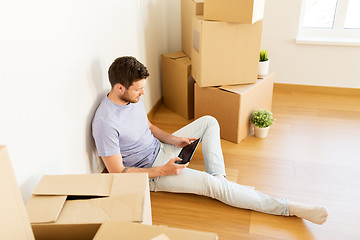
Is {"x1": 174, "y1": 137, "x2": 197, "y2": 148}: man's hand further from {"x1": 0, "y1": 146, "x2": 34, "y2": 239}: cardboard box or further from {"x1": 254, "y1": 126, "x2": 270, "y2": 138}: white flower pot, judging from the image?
{"x1": 0, "y1": 146, "x2": 34, "y2": 239}: cardboard box

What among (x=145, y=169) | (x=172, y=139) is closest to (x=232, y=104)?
(x=172, y=139)

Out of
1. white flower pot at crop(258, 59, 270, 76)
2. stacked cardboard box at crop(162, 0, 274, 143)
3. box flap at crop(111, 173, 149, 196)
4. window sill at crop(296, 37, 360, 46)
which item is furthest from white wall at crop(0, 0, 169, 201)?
window sill at crop(296, 37, 360, 46)

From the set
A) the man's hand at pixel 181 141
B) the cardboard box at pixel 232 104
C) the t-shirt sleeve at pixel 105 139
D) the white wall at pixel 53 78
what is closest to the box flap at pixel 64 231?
the white wall at pixel 53 78

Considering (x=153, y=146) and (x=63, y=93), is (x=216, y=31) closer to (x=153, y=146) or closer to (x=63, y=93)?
(x=153, y=146)

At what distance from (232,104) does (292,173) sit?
595mm

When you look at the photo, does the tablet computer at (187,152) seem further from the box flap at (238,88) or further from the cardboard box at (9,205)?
the cardboard box at (9,205)

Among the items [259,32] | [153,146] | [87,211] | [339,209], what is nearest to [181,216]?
[153,146]

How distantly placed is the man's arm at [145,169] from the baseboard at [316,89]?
1893 millimetres

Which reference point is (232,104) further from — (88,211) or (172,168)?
(88,211)

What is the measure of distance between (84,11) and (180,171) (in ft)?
3.01

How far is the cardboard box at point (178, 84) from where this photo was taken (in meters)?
2.54

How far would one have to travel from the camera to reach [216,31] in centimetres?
208

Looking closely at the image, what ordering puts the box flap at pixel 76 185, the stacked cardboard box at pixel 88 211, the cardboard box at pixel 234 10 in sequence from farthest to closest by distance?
the cardboard box at pixel 234 10, the box flap at pixel 76 185, the stacked cardboard box at pixel 88 211

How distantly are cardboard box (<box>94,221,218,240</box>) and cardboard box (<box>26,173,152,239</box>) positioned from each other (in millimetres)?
96
